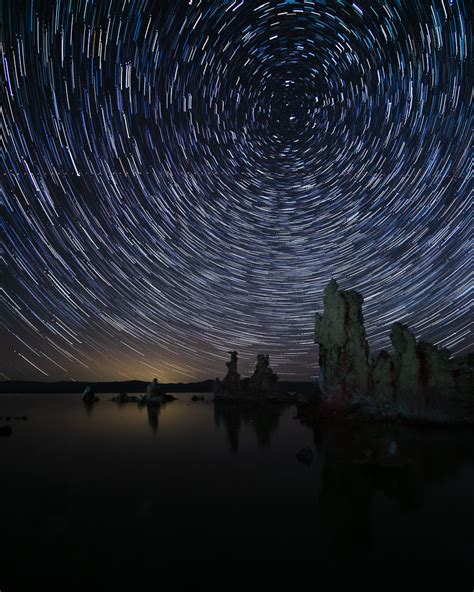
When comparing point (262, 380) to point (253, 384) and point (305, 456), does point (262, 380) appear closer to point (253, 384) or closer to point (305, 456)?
point (253, 384)

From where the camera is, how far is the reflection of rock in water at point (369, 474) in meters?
12.3

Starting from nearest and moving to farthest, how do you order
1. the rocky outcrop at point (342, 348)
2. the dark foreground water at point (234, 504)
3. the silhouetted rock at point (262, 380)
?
the dark foreground water at point (234, 504), the rocky outcrop at point (342, 348), the silhouetted rock at point (262, 380)

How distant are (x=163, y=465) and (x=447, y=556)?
58.6 feet

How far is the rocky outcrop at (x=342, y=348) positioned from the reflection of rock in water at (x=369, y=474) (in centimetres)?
1449

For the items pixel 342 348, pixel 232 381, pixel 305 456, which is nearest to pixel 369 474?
pixel 305 456

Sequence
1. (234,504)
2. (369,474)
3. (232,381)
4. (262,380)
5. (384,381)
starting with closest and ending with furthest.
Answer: (234,504) → (369,474) → (384,381) → (262,380) → (232,381)

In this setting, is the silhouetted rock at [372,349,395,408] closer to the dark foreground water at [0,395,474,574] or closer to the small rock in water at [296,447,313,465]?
the dark foreground water at [0,395,474,574]

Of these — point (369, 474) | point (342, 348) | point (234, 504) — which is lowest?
point (234, 504)

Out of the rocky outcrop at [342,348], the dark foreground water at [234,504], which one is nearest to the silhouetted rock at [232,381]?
the rocky outcrop at [342,348]

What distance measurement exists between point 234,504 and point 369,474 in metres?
8.18

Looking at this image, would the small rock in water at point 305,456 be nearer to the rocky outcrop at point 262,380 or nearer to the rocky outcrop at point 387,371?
the rocky outcrop at point 387,371

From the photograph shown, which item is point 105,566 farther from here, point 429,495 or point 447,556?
point 429,495

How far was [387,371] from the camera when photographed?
46.4 metres

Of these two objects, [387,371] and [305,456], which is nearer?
[305,456]
